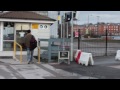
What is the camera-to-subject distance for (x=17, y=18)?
21.2 m

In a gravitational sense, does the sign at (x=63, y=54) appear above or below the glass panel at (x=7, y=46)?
below

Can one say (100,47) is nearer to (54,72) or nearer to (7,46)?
(7,46)

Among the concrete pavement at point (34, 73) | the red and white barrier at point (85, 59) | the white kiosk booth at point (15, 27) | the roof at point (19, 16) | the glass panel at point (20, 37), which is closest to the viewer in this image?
the concrete pavement at point (34, 73)

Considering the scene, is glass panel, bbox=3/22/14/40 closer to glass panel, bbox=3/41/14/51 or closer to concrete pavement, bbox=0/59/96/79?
glass panel, bbox=3/41/14/51

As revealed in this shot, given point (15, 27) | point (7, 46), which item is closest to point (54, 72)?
point (7, 46)

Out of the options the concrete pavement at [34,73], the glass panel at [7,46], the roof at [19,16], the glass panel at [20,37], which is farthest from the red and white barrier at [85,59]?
the glass panel at [7,46]

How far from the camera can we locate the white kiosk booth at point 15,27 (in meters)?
21.1

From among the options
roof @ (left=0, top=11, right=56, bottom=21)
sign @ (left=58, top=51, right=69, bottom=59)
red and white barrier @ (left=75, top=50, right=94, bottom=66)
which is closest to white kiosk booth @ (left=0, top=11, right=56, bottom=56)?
roof @ (left=0, top=11, right=56, bottom=21)

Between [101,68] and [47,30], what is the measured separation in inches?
268

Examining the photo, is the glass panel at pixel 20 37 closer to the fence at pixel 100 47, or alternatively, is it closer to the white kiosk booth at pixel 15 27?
the white kiosk booth at pixel 15 27
